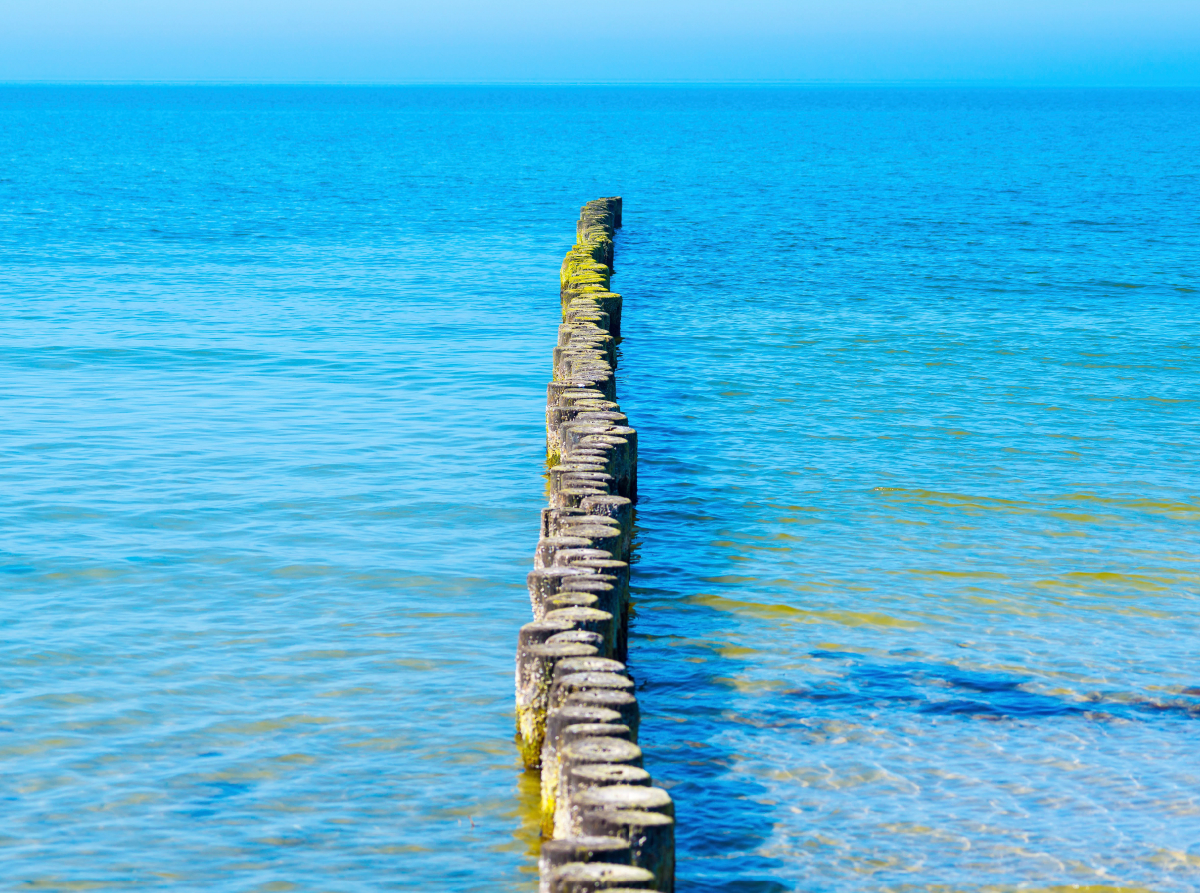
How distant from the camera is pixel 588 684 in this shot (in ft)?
21.5

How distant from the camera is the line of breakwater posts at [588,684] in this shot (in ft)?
17.2

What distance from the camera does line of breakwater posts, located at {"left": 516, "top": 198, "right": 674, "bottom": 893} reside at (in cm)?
524

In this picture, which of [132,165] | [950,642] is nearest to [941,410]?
[950,642]

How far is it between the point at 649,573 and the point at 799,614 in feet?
4.47

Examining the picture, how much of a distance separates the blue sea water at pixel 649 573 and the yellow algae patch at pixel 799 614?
0.12 feet

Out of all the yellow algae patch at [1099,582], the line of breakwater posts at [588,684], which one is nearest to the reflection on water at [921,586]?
the yellow algae patch at [1099,582]

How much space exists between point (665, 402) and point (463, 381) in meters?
3.01

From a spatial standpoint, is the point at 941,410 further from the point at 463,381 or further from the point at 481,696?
the point at 481,696

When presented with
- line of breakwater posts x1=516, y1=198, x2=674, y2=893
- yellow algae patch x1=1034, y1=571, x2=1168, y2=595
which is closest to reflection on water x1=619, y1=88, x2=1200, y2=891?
yellow algae patch x1=1034, y1=571, x2=1168, y2=595

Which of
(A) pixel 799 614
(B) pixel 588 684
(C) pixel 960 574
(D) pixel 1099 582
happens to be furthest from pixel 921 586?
(B) pixel 588 684

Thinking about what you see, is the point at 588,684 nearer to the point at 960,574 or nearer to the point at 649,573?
the point at 649,573

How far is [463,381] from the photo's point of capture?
18750 mm

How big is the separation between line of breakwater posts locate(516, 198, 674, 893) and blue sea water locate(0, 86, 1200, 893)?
2.33 ft

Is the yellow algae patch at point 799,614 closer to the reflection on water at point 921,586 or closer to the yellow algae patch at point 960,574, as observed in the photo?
the reflection on water at point 921,586
